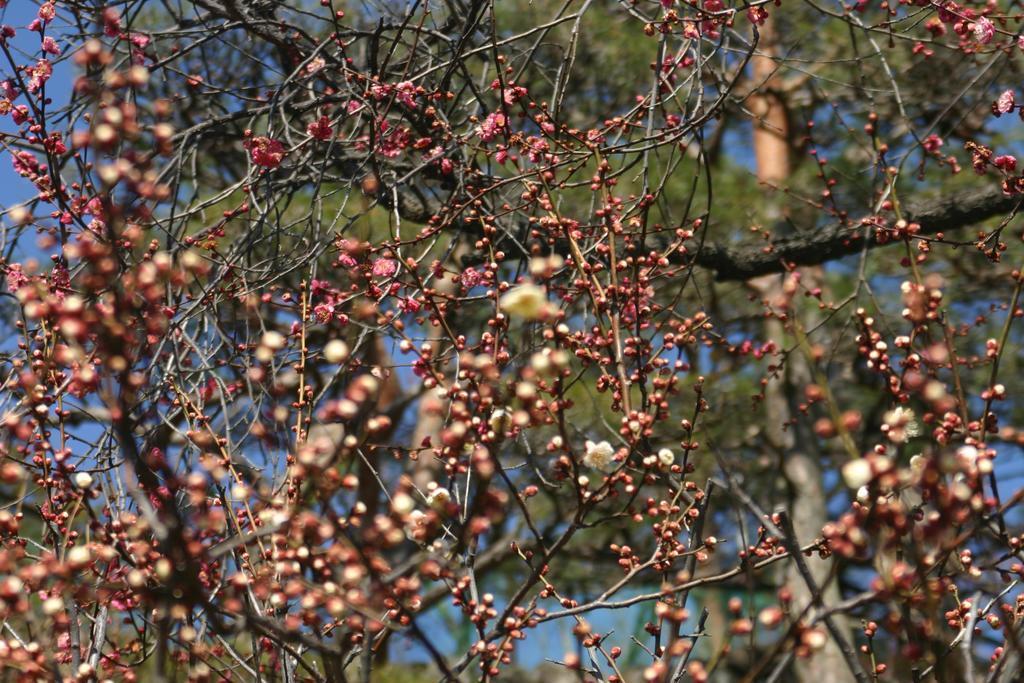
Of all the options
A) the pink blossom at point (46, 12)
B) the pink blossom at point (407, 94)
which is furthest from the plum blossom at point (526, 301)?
the pink blossom at point (46, 12)

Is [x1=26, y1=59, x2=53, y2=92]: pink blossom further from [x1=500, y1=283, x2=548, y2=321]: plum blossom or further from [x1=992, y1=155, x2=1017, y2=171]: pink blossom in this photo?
[x1=992, y1=155, x2=1017, y2=171]: pink blossom

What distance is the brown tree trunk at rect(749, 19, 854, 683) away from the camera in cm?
612

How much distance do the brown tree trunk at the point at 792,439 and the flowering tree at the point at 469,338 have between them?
42mm

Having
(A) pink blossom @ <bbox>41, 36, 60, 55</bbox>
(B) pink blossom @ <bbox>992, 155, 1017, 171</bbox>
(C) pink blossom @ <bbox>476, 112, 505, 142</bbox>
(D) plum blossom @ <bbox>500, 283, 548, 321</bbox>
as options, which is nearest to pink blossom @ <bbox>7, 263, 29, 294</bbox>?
(A) pink blossom @ <bbox>41, 36, 60, 55</bbox>

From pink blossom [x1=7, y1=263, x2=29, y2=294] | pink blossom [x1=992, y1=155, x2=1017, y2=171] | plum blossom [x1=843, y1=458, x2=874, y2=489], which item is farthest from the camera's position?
pink blossom [x1=7, y1=263, x2=29, y2=294]

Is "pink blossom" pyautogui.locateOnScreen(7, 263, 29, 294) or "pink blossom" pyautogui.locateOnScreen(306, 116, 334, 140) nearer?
"pink blossom" pyautogui.locateOnScreen(7, 263, 29, 294)

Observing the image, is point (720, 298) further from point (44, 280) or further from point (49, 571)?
point (49, 571)

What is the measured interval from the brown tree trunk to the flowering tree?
0.14ft

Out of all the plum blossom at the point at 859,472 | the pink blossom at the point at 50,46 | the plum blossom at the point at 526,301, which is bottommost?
the plum blossom at the point at 859,472

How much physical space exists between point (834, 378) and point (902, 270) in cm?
111

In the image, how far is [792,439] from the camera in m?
6.57

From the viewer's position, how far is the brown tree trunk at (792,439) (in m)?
6.12

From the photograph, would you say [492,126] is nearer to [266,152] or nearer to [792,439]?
[266,152]

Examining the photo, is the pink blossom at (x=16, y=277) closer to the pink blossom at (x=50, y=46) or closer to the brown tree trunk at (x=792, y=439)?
the pink blossom at (x=50, y=46)
